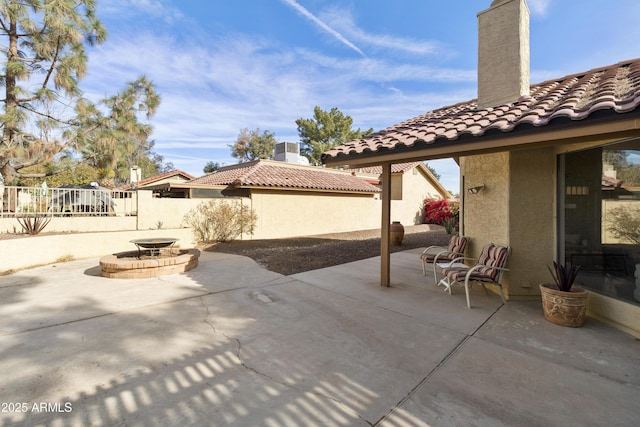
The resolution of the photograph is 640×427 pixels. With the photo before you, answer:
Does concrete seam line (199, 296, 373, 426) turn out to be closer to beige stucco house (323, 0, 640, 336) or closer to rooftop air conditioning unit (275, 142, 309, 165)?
beige stucco house (323, 0, 640, 336)

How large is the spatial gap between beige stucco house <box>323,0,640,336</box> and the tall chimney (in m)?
0.02

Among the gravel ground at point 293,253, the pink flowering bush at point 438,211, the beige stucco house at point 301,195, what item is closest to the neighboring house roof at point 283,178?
the beige stucco house at point 301,195

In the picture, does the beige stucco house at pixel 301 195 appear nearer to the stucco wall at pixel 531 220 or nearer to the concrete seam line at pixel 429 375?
the stucco wall at pixel 531 220

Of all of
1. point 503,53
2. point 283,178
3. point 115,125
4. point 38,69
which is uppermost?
point 38,69

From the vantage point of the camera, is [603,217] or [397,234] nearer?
[603,217]

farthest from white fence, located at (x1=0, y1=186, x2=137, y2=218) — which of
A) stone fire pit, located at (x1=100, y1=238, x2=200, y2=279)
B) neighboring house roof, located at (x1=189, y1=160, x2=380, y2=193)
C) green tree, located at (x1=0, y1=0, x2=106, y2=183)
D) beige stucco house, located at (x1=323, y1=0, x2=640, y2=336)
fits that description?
beige stucco house, located at (x1=323, y1=0, x2=640, y2=336)

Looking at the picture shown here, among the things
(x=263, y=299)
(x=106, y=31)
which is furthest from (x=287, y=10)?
(x=263, y=299)

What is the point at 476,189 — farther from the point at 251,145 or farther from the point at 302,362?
the point at 251,145

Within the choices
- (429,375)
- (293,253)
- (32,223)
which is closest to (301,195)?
(293,253)

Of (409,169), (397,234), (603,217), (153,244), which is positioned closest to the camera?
(603,217)

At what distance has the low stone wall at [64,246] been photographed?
26.0 ft

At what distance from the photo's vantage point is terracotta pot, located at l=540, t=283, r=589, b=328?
446cm

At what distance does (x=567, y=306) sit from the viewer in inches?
177

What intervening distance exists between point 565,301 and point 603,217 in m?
1.75
